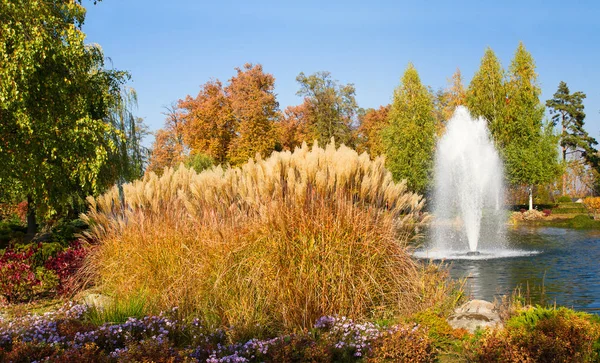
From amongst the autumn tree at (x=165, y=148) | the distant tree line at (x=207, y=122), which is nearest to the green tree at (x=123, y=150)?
the distant tree line at (x=207, y=122)

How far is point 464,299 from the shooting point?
675 centimetres

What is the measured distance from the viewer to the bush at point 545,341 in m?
4.44

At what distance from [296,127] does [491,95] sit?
58.0 feet

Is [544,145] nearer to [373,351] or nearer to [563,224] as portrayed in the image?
[563,224]

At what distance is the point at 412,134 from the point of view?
117ft

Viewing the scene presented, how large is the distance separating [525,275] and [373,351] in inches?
379

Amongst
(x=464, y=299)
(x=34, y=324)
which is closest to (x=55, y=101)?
(x=34, y=324)

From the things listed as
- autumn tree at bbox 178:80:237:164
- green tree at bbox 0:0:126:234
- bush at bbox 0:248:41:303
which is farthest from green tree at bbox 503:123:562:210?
bush at bbox 0:248:41:303

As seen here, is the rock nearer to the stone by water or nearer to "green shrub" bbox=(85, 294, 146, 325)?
"green shrub" bbox=(85, 294, 146, 325)

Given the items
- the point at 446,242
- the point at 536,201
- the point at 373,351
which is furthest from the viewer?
the point at 536,201

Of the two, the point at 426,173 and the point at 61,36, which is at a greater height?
the point at 61,36

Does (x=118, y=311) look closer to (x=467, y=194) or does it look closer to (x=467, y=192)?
(x=467, y=194)

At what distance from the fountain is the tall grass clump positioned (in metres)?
3.81

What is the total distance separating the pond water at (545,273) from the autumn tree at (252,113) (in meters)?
→ 19.4
